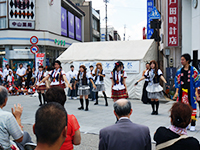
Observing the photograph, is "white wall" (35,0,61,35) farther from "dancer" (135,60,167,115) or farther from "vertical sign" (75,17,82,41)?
"dancer" (135,60,167,115)

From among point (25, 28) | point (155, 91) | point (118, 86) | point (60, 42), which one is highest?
point (25, 28)

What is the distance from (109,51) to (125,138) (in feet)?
40.9

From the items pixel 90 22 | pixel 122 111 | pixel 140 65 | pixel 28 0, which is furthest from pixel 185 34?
pixel 90 22

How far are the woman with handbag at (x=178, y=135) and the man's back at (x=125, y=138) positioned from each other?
5.6 inches

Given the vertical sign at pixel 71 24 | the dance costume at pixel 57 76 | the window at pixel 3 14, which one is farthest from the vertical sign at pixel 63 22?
the dance costume at pixel 57 76

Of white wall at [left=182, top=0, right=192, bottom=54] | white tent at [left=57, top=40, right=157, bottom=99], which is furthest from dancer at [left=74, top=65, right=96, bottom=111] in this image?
Result: white wall at [left=182, top=0, right=192, bottom=54]

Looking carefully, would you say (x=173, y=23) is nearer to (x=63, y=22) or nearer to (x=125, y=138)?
(x=125, y=138)

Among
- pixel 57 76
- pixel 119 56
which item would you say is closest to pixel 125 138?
pixel 57 76

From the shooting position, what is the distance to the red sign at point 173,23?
516 inches

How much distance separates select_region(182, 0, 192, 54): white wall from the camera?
1301 centimetres

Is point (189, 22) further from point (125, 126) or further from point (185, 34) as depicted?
point (125, 126)

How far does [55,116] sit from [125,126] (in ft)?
3.49

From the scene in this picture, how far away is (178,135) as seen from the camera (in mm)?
2428

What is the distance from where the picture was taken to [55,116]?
66.9 inches
